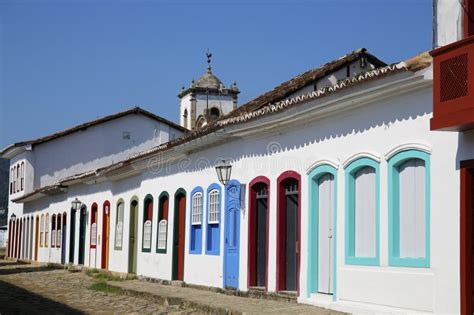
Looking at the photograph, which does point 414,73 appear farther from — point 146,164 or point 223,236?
point 146,164

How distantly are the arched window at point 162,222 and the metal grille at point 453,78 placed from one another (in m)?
12.2

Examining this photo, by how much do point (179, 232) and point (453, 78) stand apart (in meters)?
11.7

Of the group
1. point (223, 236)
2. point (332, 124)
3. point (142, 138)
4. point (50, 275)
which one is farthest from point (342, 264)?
point (142, 138)

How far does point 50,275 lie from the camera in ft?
89.7

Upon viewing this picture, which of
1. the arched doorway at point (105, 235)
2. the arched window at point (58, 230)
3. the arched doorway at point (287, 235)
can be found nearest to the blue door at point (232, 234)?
the arched doorway at point (287, 235)

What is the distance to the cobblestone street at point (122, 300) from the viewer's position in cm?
1355

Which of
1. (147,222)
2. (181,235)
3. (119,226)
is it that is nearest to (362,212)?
(181,235)

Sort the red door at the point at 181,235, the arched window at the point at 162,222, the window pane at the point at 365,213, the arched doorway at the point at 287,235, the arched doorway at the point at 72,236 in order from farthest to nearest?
A: the arched doorway at the point at 72,236, the arched window at the point at 162,222, the red door at the point at 181,235, the arched doorway at the point at 287,235, the window pane at the point at 365,213

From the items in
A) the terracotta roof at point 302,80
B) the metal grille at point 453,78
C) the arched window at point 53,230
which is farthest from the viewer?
the arched window at point 53,230

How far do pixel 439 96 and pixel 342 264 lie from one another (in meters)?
3.85

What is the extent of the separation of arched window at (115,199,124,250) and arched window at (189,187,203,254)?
6.57 metres

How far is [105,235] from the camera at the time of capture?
2720 centimetres

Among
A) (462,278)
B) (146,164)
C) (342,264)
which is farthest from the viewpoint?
(146,164)

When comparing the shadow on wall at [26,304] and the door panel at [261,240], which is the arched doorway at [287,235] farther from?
the shadow on wall at [26,304]
